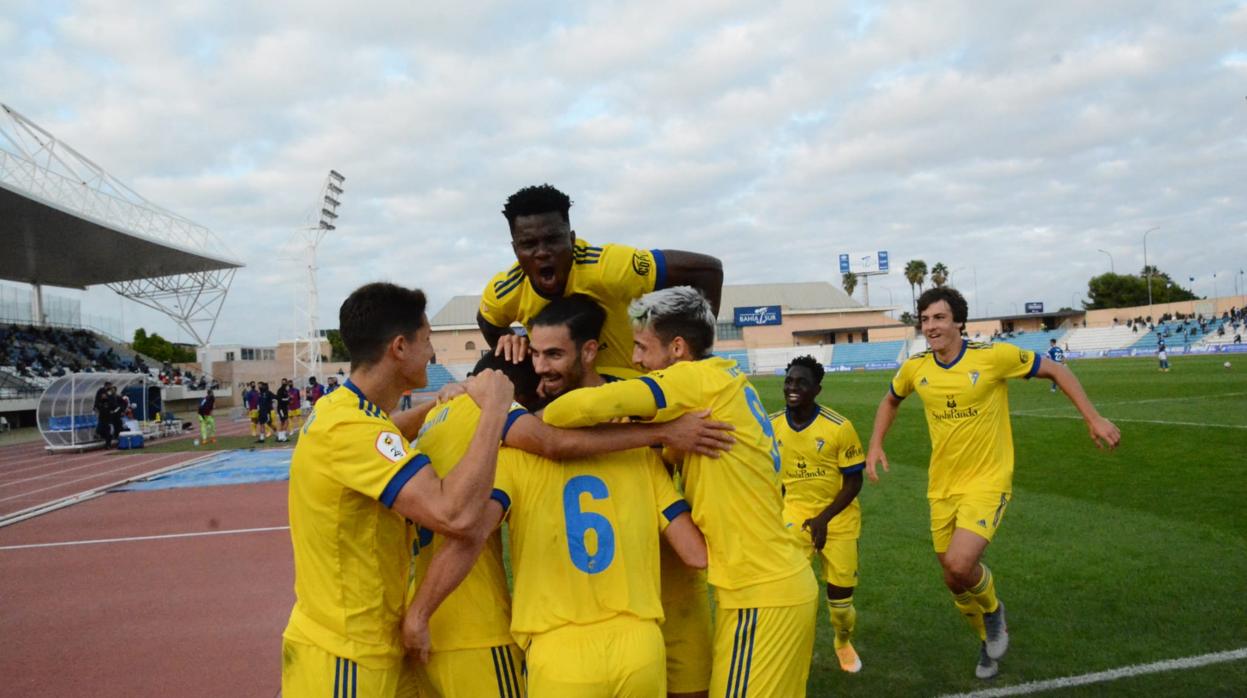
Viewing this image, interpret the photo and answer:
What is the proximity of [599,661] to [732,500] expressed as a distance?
81 cm

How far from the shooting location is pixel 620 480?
9.14 ft

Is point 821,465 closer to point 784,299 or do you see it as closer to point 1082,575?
point 1082,575

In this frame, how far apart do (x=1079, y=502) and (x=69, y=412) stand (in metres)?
28.3

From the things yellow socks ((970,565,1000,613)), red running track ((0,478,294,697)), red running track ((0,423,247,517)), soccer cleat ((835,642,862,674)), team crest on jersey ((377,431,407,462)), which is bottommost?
red running track ((0,423,247,517))

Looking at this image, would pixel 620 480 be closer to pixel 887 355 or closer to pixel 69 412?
pixel 69 412

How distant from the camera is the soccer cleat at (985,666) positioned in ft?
16.2

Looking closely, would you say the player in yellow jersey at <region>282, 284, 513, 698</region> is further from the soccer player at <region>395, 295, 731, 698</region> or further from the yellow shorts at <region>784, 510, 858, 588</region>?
the yellow shorts at <region>784, 510, 858, 588</region>

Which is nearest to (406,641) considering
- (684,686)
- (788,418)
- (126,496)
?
(684,686)

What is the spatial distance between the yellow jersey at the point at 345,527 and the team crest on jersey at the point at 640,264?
1.53 metres

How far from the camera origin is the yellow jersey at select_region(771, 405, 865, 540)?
5.63m

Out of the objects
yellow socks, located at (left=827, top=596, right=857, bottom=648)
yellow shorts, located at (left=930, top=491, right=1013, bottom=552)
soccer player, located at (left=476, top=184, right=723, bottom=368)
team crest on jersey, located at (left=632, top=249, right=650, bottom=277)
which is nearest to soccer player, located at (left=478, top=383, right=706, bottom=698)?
soccer player, located at (left=476, top=184, right=723, bottom=368)

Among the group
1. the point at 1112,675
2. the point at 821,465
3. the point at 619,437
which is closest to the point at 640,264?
the point at 619,437

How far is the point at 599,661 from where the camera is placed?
2.42m

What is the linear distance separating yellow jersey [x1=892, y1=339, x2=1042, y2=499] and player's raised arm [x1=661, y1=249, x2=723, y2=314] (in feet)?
8.73
